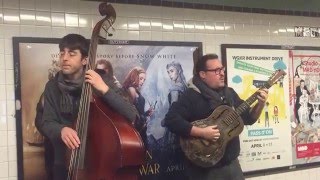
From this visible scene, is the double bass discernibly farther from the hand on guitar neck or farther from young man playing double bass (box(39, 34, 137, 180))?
the hand on guitar neck

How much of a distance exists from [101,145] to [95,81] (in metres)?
0.32

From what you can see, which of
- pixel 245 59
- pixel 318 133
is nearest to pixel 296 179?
pixel 318 133

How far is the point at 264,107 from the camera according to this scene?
3.31m

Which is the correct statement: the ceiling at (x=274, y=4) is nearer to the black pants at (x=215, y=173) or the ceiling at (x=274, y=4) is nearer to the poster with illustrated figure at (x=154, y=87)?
the poster with illustrated figure at (x=154, y=87)

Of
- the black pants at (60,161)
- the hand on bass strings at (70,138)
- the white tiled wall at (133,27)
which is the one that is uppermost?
the white tiled wall at (133,27)

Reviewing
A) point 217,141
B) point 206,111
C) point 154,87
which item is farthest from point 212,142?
point 154,87

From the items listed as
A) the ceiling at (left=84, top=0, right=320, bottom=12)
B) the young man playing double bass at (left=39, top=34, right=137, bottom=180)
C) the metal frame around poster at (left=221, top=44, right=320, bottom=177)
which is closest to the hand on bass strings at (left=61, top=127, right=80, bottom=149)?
the young man playing double bass at (left=39, top=34, right=137, bottom=180)

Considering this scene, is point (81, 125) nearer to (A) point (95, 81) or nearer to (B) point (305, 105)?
(A) point (95, 81)

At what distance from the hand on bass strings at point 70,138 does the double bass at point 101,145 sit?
2 cm

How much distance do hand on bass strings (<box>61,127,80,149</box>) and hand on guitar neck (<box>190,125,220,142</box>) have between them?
797 mm

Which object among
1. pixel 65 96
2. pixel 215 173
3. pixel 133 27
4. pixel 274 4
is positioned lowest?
pixel 215 173

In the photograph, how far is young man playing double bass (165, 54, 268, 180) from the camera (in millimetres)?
2533

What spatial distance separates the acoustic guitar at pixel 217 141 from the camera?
100 inches

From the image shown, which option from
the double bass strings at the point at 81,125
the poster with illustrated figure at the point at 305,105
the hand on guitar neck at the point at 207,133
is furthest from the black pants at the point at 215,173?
the poster with illustrated figure at the point at 305,105
